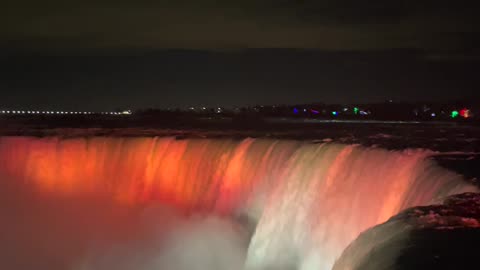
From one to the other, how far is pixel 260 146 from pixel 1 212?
846cm

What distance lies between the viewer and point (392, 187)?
11.2 metres

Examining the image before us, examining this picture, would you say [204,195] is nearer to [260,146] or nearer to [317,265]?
[260,146]

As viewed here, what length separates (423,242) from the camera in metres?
5.68

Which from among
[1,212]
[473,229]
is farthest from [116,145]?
[473,229]

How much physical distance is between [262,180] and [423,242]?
10358 millimetres

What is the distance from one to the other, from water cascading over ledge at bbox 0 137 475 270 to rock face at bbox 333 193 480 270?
7.42 ft

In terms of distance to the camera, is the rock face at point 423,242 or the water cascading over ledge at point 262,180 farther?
the water cascading over ledge at point 262,180

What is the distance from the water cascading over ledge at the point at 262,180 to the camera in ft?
37.1

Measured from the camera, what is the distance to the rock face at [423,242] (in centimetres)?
518

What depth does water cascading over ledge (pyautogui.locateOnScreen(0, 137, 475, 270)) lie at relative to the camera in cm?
1130

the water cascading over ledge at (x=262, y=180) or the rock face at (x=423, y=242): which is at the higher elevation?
the rock face at (x=423, y=242)

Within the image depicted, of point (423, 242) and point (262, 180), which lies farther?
point (262, 180)

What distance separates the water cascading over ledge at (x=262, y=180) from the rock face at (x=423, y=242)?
226 centimetres

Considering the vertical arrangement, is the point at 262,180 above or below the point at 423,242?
below
